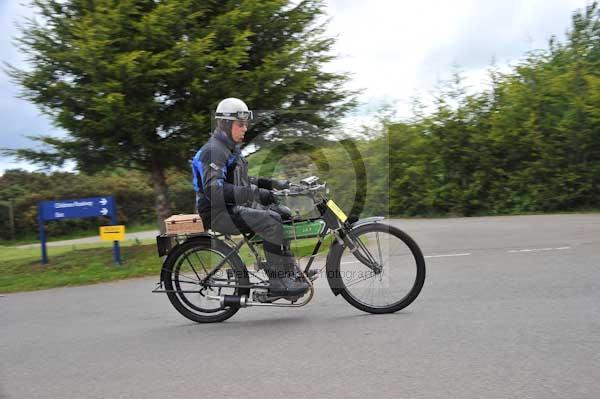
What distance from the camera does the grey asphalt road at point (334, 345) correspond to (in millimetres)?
4012

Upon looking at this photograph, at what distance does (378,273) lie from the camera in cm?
586

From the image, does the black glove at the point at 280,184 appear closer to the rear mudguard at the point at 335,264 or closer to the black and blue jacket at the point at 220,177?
the black and blue jacket at the point at 220,177

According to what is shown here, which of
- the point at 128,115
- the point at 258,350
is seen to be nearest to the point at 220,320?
the point at 258,350

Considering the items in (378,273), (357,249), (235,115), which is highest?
(235,115)

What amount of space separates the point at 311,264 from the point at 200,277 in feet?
3.75

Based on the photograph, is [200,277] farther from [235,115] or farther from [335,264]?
[235,115]

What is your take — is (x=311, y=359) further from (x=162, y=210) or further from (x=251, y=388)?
(x=162, y=210)

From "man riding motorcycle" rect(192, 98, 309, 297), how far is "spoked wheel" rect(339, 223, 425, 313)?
510 mm

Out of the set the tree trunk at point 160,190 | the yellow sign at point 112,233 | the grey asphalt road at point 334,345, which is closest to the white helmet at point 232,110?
the grey asphalt road at point 334,345

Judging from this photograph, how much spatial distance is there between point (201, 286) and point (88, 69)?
19.2 feet

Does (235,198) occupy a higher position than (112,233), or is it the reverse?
(235,198)

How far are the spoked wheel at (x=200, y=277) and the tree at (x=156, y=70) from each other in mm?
4998

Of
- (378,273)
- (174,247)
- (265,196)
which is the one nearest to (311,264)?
(378,273)

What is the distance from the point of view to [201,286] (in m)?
6.07
